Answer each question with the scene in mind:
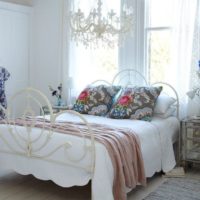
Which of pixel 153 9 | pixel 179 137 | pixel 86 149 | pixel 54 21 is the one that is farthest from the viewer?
pixel 54 21

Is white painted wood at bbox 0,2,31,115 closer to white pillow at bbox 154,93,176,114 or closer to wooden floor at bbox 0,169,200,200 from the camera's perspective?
wooden floor at bbox 0,169,200,200

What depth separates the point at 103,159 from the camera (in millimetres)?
3039

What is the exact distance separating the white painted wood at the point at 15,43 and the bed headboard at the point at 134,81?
162cm

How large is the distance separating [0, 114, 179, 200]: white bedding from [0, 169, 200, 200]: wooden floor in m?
0.20

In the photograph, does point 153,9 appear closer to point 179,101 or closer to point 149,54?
point 149,54

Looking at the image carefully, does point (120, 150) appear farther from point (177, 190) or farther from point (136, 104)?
point (136, 104)

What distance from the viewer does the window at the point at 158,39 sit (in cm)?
475

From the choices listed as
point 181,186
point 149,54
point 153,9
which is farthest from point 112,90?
point 181,186

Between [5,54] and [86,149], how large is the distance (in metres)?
3.02

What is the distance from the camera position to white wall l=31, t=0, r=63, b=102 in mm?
5742

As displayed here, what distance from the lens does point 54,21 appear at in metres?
5.77

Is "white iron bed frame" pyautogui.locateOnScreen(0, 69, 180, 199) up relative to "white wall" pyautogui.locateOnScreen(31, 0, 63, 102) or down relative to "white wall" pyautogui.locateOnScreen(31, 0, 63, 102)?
down

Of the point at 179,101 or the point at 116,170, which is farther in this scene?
the point at 179,101

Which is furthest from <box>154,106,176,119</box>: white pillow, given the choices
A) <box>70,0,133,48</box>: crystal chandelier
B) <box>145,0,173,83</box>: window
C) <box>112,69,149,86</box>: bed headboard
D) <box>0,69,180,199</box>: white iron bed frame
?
<box>0,69,180,199</box>: white iron bed frame
